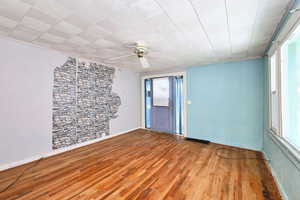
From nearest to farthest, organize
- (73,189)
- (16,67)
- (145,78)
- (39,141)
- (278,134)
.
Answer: (73,189)
(278,134)
(16,67)
(39,141)
(145,78)

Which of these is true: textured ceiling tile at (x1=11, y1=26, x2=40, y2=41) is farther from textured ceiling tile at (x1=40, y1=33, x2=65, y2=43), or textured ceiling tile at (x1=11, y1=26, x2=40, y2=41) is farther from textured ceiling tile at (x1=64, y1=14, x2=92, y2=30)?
textured ceiling tile at (x1=64, y1=14, x2=92, y2=30)

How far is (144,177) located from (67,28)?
2.56 meters

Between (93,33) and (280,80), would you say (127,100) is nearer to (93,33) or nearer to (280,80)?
(93,33)

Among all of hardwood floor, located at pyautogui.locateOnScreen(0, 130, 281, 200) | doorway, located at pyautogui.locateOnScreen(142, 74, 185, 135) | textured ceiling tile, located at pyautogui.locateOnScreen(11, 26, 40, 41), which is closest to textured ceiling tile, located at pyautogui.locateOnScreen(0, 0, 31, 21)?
textured ceiling tile, located at pyautogui.locateOnScreen(11, 26, 40, 41)

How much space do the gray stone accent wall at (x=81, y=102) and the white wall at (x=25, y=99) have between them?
0.15m

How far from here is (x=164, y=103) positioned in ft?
14.7

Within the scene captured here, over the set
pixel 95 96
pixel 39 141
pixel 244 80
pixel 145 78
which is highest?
pixel 145 78

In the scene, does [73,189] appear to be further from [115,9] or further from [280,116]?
[280,116]

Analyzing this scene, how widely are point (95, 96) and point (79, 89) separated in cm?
47

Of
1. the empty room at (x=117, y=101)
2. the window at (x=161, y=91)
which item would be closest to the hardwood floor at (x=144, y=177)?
the empty room at (x=117, y=101)

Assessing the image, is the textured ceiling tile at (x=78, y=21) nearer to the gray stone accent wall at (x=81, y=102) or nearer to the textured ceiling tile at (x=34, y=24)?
the textured ceiling tile at (x=34, y=24)

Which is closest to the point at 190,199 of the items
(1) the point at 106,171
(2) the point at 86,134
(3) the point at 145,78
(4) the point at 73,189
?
(1) the point at 106,171

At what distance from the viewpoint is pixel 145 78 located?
483 cm

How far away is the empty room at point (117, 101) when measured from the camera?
1.43m
